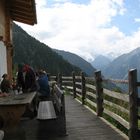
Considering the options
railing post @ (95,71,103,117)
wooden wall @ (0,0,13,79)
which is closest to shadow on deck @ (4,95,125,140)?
railing post @ (95,71,103,117)

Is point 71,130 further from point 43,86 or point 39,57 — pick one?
point 39,57

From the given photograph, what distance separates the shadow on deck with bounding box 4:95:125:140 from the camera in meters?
10.4

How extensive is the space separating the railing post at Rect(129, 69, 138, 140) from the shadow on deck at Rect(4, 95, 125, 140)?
23.0 inches

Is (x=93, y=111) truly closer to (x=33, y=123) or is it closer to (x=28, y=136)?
(x=33, y=123)

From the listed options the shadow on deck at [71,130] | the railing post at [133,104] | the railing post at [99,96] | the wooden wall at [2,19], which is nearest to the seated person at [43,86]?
the shadow on deck at [71,130]

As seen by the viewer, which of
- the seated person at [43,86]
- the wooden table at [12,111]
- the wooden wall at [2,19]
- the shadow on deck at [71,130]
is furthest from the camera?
the wooden wall at [2,19]

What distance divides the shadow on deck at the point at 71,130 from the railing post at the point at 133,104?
0.58 metres

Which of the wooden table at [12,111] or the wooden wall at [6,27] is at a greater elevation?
the wooden wall at [6,27]

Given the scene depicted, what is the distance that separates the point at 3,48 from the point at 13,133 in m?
8.93

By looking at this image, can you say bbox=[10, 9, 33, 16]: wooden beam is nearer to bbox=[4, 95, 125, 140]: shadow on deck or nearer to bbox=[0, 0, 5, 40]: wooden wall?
bbox=[0, 0, 5, 40]: wooden wall

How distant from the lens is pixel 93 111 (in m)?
15.7

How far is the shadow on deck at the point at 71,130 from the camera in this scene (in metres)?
10.4

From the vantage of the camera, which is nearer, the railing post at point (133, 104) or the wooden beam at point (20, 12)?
the railing post at point (133, 104)

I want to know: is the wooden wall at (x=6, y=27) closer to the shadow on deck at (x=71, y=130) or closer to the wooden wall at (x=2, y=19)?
the wooden wall at (x=2, y=19)
